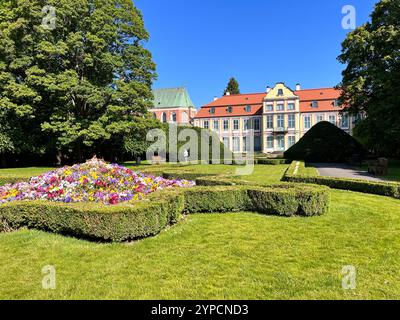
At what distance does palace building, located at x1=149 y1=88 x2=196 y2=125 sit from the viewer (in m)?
65.1

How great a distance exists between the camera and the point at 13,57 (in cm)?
2247

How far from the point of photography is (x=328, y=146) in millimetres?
26281

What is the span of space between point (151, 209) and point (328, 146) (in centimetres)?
2361

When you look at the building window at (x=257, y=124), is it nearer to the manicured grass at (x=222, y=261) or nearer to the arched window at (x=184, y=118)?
the arched window at (x=184, y=118)

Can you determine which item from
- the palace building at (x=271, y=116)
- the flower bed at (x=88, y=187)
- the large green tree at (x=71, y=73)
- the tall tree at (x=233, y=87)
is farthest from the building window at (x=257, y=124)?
the flower bed at (x=88, y=187)

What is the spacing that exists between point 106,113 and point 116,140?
11.9 ft

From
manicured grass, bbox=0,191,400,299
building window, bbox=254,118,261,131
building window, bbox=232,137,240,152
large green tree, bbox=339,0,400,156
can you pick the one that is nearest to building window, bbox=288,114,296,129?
building window, bbox=254,118,261,131

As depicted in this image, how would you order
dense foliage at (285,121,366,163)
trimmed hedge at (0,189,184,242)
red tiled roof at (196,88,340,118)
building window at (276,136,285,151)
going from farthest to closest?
1. building window at (276,136,285,151)
2. red tiled roof at (196,88,340,118)
3. dense foliage at (285,121,366,163)
4. trimmed hedge at (0,189,184,242)

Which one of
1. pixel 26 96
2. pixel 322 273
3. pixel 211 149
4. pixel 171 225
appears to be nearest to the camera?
Answer: pixel 322 273

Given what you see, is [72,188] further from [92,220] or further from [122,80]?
[122,80]

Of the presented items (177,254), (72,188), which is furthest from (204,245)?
(72,188)

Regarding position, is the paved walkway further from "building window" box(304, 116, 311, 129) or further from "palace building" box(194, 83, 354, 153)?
"building window" box(304, 116, 311, 129)

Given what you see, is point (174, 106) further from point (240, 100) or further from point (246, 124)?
point (246, 124)

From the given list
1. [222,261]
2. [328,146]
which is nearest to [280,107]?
[328,146]
